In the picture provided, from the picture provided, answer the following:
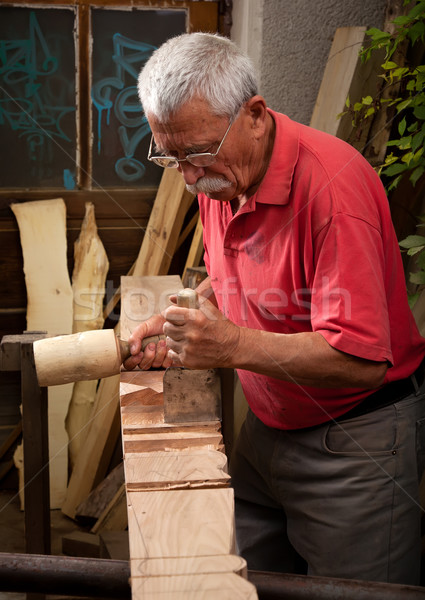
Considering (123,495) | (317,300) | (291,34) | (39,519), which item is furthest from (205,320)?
(123,495)

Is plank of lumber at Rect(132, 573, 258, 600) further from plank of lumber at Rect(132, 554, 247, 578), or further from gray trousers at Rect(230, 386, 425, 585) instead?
gray trousers at Rect(230, 386, 425, 585)

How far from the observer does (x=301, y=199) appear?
1.84 m

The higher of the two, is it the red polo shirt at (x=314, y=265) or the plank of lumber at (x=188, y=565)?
the red polo shirt at (x=314, y=265)

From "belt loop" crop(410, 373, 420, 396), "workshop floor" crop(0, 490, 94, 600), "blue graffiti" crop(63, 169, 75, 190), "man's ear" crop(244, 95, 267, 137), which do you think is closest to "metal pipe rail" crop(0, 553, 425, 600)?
"belt loop" crop(410, 373, 420, 396)

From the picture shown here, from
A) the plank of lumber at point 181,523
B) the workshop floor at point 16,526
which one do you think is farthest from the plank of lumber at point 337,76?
the workshop floor at point 16,526

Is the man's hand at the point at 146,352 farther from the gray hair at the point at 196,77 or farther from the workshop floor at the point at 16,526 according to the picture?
the workshop floor at the point at 16,526

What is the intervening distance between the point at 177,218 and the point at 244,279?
212 centimetres

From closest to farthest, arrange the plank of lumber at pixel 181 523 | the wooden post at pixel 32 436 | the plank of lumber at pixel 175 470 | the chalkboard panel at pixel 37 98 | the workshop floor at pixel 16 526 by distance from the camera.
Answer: the plank of lumber at pixel 181 523 → the plank of lumber at pixel 175 470 → the wooden post at pixel 32 436 → the chalkboard panel at pixel 37 98 → the workshop floor at pixel 16 526

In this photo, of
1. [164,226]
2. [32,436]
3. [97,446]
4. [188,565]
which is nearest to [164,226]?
[164,226]

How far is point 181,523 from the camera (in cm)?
146

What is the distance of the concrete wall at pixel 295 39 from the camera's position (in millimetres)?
3430

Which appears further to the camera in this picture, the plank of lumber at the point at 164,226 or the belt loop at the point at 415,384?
the plank of lumber at the point at 164,226

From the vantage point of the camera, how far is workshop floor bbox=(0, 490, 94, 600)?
416cm

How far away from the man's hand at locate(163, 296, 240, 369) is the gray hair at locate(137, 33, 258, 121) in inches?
22.3
